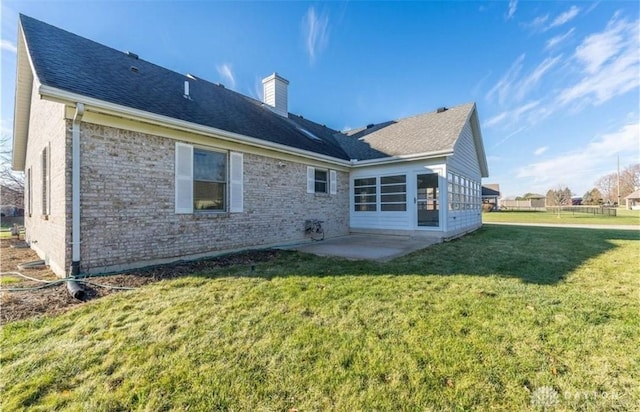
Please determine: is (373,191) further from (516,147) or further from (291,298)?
(516,147)

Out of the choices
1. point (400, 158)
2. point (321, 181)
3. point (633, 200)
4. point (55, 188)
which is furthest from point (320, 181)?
point (633, 200)

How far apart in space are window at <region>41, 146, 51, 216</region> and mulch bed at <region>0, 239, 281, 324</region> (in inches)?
57.2

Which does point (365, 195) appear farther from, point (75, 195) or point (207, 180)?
point (75, 195)

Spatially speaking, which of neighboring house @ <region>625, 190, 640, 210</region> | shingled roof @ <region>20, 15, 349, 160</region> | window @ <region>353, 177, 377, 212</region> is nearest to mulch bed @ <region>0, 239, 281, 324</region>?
shingled roof @ <region>20, 15, 349, 160</region>

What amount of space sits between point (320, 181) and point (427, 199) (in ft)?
14.3

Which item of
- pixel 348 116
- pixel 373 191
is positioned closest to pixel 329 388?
pixel 373 191

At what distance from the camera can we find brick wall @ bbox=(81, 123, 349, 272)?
5.10 meters

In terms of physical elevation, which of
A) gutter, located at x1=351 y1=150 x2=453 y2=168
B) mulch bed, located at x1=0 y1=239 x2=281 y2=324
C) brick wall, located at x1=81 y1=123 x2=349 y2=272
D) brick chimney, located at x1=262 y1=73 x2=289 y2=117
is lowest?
mulch bed, located at x1=0 y1=239 x2=281 y2=324

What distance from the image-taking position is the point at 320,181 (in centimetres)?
1075

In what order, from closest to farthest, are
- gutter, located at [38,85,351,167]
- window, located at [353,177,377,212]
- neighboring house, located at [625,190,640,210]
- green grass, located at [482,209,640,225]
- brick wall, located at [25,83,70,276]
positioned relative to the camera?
1. gutter, located at [38,85,351,167]
2. brick wall, located at [25,83,70,276]
3. window, located at [353,177,377,212]
4. green grass, located at [482,209,640,225]
5. neighboring house, located at [625,190,640,210]

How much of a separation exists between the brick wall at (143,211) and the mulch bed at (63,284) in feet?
1.54

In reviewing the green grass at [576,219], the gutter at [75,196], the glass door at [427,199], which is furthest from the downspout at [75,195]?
the green grass at [576,219]

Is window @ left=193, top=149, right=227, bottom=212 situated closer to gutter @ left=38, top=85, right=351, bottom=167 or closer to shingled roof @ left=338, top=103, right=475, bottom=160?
gutter @ left=38, top=85, right=351, bottom=167

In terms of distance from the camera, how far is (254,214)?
26.4 ft
